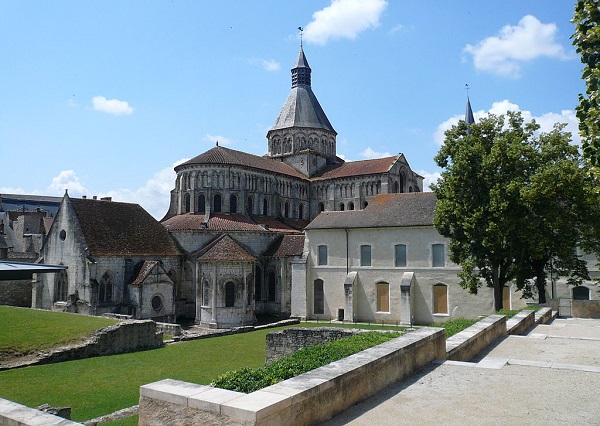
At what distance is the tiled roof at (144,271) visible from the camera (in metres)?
35.9

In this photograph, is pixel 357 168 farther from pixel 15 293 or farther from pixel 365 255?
pixel 15 293

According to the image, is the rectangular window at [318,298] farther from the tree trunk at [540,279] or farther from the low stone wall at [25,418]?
the low stone wall at [25,418]

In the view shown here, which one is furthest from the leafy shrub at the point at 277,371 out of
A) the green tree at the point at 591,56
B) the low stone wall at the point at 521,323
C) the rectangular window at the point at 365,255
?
the rectangular window at the point at 365,255

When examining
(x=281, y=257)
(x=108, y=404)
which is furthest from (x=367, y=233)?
(x=108, y=404)

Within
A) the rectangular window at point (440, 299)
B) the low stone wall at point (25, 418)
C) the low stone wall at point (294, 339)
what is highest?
the low stone wall at point (25, 418)

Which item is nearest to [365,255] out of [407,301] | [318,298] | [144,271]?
[407,301]

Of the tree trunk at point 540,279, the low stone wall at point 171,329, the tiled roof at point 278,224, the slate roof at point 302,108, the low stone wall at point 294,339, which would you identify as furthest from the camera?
the slate roof at point 302,108

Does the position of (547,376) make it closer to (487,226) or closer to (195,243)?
(487,226)

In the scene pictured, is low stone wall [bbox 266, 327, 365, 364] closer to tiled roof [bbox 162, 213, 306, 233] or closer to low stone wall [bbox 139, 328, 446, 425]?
low stone wall [bbox 139, 328, 446, 425]

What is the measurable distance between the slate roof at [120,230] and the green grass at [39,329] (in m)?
8.11

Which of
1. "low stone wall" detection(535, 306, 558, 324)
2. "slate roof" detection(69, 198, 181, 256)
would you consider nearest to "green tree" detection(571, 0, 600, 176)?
"low stone wall" detection(535, 306, 558, 324)

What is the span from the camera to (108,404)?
15719 mm

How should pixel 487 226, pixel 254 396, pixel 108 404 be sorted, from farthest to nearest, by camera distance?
pixel 487 226
pixel 108 404
pixel 254 396

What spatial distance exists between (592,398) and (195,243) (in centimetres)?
3700
